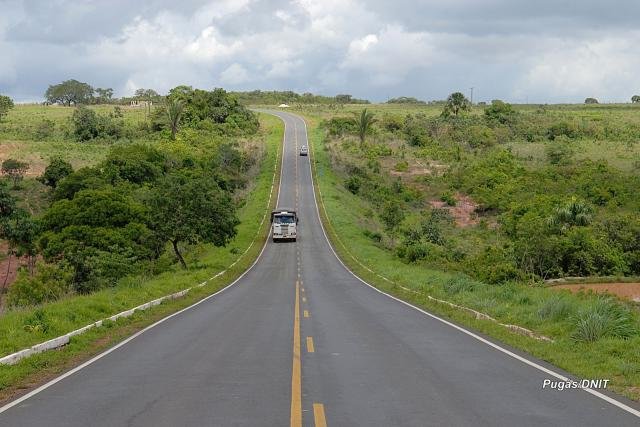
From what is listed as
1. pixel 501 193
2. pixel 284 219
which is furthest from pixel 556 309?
pixel 501 193

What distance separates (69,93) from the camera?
197375mm

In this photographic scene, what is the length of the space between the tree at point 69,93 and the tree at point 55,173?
438ft

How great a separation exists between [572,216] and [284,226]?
77.3 feet

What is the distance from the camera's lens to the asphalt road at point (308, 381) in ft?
29.2

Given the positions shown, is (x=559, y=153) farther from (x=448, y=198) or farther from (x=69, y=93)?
(x=69, y=93)

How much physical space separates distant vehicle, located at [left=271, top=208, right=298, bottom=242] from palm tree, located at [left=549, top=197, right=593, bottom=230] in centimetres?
2132

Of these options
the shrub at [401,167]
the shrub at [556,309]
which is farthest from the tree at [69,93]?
the shrub at [556,309]

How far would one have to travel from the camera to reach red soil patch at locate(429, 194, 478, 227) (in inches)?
2910

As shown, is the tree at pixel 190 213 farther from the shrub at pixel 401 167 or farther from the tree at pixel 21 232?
the shrub at pixel 401 167

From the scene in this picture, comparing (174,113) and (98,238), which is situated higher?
(174,113)

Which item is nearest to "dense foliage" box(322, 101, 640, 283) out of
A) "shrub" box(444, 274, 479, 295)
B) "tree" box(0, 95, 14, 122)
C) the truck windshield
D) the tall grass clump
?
the truck windshield

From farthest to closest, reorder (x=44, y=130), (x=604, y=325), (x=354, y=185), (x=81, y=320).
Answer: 1. (x=44, y=130)
2. (x=354, y=185)
3. (x=81, y=320)
4. (x=604, y=325)

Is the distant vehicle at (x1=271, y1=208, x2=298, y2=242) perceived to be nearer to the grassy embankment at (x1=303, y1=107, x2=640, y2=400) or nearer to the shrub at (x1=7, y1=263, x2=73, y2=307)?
the grassy embankment at (x1=303, y1=107, x2=640, y2=400)

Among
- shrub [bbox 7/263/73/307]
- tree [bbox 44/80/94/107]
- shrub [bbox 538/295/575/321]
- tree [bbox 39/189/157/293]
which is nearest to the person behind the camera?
shrub [bbox 538/295/575/321]
